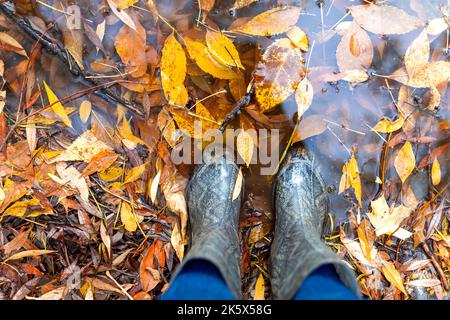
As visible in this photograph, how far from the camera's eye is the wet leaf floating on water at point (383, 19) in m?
1.23

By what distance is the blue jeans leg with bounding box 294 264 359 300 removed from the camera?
2.63 ft

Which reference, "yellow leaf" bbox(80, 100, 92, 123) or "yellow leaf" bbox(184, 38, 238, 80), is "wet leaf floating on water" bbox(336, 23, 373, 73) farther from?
"yellow leaf" bbox(80, 100, 92, 123)

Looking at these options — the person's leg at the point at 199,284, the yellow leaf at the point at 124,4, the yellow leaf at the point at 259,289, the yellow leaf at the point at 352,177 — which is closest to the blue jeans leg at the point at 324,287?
the person's leg at the point at 199,284

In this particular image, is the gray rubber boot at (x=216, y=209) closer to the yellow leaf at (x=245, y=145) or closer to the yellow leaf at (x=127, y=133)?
the yellow leaf at (x=245, y=145)

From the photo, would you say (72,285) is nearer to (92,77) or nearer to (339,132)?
(92,77)

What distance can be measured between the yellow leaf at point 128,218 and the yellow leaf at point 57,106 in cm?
33

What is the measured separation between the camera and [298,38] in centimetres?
125

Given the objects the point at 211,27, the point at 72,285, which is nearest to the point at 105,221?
the point at 72,285

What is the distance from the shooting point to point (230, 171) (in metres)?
1.29

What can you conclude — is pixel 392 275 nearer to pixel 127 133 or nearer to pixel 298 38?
pixel 298 38

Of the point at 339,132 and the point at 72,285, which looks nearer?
the point at 72,285

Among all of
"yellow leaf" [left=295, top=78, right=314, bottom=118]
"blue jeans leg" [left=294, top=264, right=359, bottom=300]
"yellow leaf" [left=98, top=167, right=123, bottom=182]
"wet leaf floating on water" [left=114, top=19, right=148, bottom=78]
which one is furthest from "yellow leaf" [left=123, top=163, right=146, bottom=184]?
"blue jeans leg" [left=294, top=264, right=359, bottom=300]
